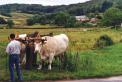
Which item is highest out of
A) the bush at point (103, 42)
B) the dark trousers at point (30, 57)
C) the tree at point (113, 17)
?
the dark trousers at point (30, 57)

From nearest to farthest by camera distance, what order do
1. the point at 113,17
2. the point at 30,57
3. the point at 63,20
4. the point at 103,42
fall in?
the point at 30,57
the point at 103,42
the point at 63,20
the point at 113,17

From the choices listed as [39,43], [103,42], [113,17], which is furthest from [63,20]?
[39,43]

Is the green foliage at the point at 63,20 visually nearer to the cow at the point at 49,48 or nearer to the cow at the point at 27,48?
the cow at the point at 49,48

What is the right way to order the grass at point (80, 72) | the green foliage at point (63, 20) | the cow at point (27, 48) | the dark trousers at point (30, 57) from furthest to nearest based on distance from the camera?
the green foliage at point (63, 20) < the dark trousers at point (30, 57) < the cow at point (27, 48) < the grass at point (80, 72)

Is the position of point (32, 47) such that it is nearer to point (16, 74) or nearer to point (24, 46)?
point (24, 46)

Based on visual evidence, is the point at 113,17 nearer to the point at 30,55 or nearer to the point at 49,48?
the point at 49,48

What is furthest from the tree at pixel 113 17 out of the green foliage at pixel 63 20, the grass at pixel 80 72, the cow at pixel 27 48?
the cow at pixel 27 48

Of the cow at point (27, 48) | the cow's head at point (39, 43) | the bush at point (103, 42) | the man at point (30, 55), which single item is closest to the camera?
the cow's head at point (39, 43)

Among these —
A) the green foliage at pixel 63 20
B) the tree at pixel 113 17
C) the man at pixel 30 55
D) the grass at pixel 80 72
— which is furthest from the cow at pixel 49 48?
the tree at pixel 113 17

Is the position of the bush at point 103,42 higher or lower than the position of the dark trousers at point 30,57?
lower

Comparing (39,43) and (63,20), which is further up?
(39,43)

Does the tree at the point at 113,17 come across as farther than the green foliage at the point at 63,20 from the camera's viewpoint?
Yes

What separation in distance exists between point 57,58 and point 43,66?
1785 mm

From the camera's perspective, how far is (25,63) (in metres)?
19.4
